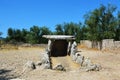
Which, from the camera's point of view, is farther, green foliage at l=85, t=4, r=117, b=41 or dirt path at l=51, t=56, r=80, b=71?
green foliage at l=85, t=4, r=117, b=41

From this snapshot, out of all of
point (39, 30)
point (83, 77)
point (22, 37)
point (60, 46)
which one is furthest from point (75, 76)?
point (22, 37)

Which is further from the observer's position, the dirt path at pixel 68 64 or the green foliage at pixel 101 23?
the green foliage at pixel 101 23

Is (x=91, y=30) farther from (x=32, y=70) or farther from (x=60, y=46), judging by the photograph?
(x=32, y=70)

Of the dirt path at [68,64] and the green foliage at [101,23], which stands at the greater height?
the green foliage at [101,23]

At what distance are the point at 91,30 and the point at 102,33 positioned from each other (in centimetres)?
192

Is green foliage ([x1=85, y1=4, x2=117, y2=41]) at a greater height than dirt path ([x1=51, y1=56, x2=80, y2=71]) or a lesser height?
greater

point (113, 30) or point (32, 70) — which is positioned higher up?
point (113, 30)

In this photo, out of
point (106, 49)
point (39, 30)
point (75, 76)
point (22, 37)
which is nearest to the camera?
point (75, 76)

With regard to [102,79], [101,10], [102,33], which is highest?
[101,10]

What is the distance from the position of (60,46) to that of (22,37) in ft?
167

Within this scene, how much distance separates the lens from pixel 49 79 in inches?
530

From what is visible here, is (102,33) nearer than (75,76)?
No

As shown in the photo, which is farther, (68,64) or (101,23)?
(101,23)

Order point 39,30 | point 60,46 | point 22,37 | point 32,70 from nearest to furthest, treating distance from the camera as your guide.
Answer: point 32,70
point 60,46
point 39,30
point 22,37
